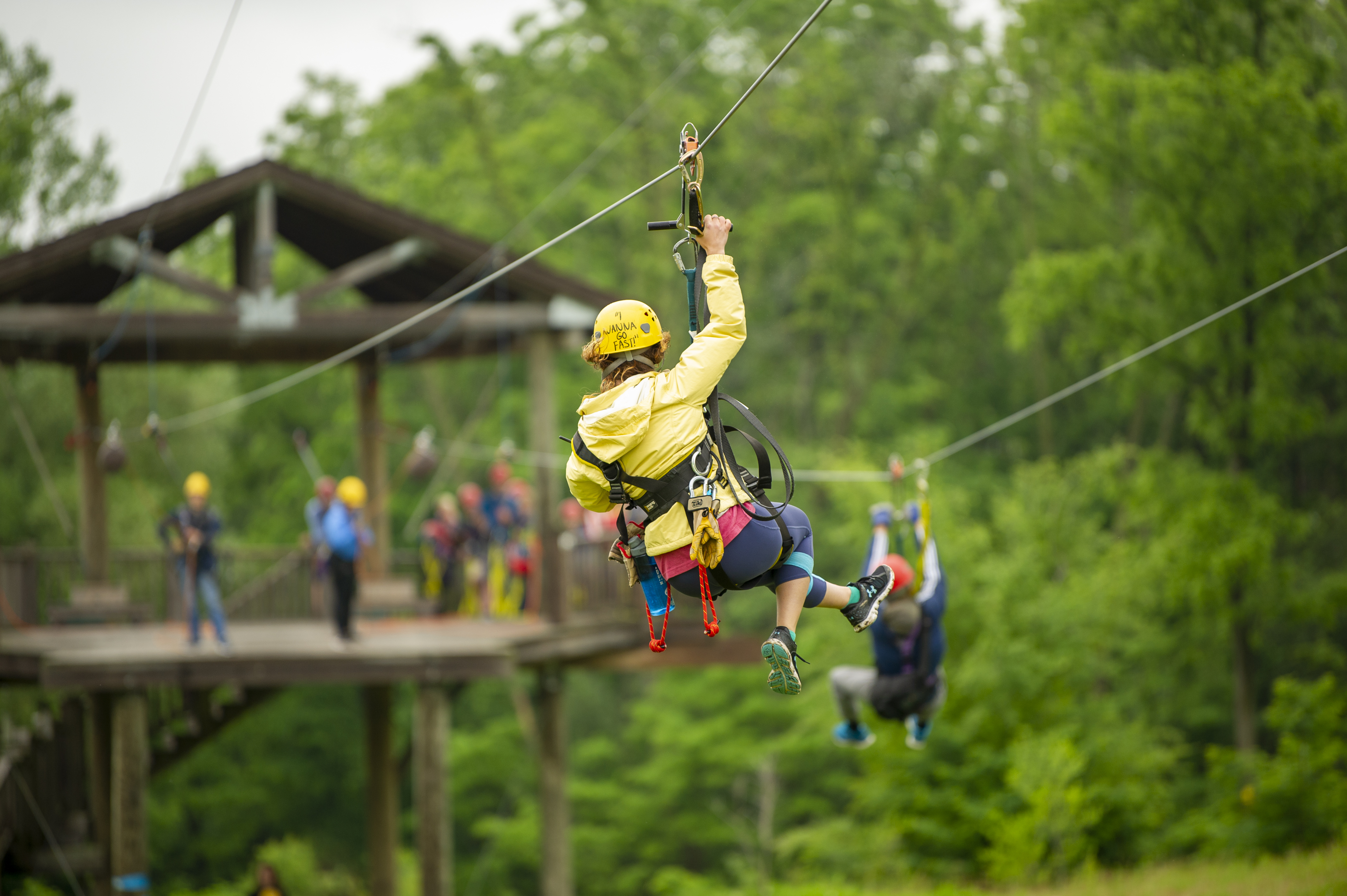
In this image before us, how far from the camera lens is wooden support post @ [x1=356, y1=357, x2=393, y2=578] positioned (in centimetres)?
1769

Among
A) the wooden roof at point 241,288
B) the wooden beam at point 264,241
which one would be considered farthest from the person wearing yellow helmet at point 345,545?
the wooden beam at point 264,241

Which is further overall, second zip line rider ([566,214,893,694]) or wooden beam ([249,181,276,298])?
wooden beam ([249,181,276,298])

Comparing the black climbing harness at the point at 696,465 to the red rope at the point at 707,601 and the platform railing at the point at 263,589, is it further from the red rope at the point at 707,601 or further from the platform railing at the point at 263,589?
the platform railing at the point at 263,589

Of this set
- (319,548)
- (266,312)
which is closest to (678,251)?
(266,312)

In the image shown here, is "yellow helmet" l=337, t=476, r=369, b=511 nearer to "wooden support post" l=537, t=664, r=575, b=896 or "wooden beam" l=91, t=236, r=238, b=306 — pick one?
"wooden beam" l=91, t=236, r=238, b=306

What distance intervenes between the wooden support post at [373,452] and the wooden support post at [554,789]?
2538 mm

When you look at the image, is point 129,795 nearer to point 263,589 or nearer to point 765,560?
point 263,589

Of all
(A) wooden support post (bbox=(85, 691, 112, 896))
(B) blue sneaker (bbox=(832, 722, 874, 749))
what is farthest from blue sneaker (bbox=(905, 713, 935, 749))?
(A) wooden support post (bbox=(85, 691, 112, 896))

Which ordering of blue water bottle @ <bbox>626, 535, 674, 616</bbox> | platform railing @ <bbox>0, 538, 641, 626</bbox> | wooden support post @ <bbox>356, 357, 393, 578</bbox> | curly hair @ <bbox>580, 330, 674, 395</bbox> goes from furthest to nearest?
wooden support post @ <bbox>356, 357, 393, 578</bbox>
platform railing @ <bbox>0, 538, 641, 626</bbox>
blue water bottle @ <bbox>626, 535, 674, 616</bbox>
curly hair @ <bbox>580, 330, 674, 395</bbox>

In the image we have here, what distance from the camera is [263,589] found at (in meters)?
17.6

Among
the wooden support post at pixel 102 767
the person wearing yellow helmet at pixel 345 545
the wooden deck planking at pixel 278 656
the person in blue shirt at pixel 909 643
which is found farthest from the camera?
the wooden support post at pixel 102 767

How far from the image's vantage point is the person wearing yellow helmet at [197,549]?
46.2ft

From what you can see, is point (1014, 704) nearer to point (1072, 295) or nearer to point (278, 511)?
point (1072, 295)

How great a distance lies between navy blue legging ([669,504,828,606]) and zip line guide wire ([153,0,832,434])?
1.45 metres
